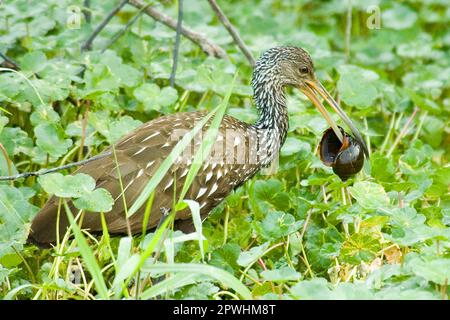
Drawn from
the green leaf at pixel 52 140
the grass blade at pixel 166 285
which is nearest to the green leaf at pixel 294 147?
the green leaf at pixel 52 140

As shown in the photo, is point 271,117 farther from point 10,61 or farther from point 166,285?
point 166,285

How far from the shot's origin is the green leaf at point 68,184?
4.90 m

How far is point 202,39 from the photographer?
23.7ft

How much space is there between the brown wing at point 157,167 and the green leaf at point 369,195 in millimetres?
704

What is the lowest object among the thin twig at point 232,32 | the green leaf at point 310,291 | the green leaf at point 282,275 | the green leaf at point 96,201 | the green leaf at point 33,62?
the green leaf at point 310,291

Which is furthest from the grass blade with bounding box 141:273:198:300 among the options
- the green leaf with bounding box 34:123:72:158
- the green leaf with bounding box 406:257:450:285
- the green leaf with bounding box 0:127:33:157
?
the green leaf with bounding box 0:127:33:157

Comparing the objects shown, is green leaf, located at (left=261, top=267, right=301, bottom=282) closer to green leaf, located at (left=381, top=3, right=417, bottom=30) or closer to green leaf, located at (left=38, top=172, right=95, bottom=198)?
green leaf, located at (left=38, top=172, right=95, bottom=198)

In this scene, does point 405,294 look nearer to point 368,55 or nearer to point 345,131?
point 345,131

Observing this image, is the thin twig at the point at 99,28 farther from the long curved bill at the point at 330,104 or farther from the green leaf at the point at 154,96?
the long curved bill at the point at 330,104

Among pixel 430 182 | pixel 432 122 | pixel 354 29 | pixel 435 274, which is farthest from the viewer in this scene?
pixel 354 29

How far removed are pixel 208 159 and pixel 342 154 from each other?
73cm

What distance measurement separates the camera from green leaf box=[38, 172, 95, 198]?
4.90 meters

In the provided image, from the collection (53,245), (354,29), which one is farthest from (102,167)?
(354,29)
